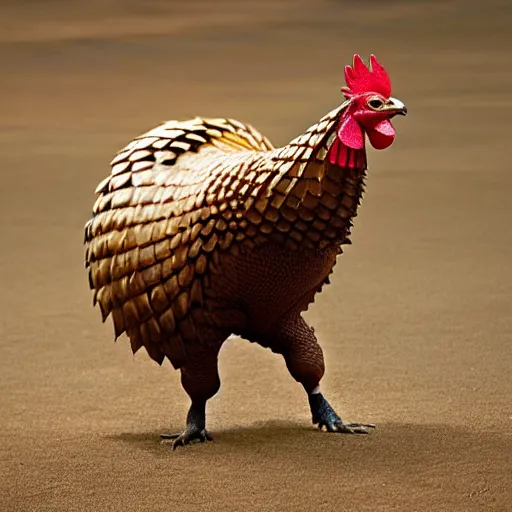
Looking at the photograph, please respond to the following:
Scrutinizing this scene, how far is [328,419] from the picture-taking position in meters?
3.05

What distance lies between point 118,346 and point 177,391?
1.47 ft

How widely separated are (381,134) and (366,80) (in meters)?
0.11

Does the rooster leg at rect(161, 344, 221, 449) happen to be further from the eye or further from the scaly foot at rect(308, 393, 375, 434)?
the eye

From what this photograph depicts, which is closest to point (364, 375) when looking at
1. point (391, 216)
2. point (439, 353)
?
point (439, 353)

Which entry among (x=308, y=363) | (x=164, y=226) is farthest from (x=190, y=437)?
(x=164, y=226)

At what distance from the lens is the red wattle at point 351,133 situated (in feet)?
8.79

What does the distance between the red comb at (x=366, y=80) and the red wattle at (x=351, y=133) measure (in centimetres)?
6

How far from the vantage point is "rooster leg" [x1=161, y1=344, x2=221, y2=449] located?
9.65 ft

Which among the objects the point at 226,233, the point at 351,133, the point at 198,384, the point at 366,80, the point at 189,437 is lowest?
the point at 189,437

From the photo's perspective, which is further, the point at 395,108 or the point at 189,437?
the point at 189,437

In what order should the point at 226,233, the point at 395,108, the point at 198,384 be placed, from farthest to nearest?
the point at 198,384
the point at 226,233
the point at 395,108

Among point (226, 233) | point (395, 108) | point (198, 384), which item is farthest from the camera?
point (198, 384)

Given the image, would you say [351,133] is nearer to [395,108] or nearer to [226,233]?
[395,108]

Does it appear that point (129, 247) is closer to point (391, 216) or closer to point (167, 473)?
point (167, 473)
